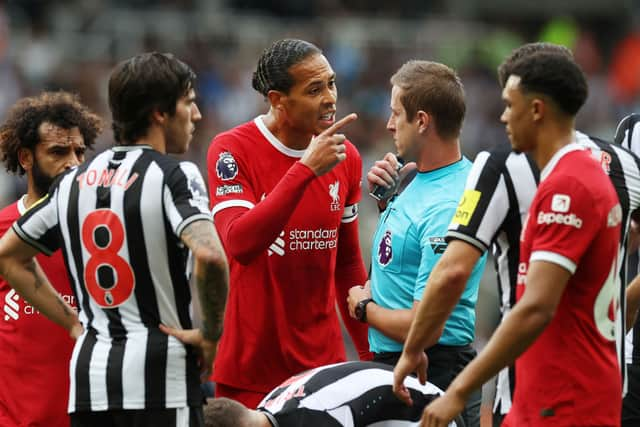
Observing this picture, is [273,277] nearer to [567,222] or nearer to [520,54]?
[520,54]

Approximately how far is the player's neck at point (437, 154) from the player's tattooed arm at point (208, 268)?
1.50 meters

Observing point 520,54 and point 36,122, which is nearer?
point 520,54

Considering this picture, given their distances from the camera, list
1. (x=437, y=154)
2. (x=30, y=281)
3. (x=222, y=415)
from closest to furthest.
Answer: (x=30, y=281)
(x=222, y=415)
(x=437, y=154)

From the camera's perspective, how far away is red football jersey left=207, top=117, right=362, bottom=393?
233 inches

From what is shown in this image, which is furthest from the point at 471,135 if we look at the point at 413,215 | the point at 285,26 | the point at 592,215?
the point at 592,215

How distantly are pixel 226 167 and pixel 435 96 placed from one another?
3.86 feet

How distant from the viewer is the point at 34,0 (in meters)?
17.8

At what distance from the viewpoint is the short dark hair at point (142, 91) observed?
15.1ft

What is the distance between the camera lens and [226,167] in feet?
19.3

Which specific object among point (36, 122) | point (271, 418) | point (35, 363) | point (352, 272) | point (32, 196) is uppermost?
point (36, 122)

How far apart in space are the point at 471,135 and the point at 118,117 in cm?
1548

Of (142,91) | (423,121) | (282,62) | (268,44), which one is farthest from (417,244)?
(268,44)

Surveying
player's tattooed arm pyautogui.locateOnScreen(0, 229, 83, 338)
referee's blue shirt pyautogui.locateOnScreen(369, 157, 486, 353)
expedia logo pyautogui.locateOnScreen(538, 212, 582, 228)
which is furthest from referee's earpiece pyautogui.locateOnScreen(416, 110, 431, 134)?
player's tattooed arm pyautogui.locateOnScreen(0, 229, 83, 338)

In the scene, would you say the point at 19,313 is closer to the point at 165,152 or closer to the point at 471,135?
the point at 165,152
